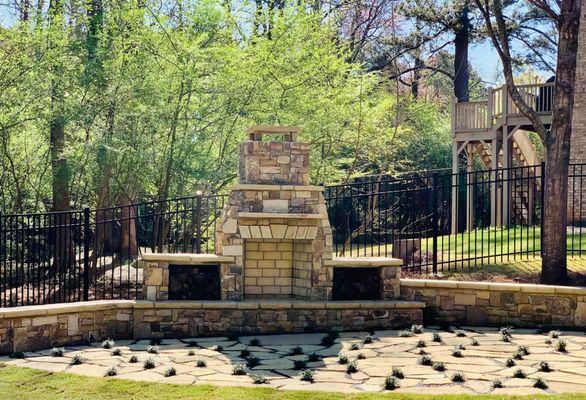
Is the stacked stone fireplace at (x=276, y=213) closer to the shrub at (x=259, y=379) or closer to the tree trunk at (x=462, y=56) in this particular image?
the shrub at (x=259, y=379)

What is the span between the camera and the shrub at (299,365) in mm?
7488

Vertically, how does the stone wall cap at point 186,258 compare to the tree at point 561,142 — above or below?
below

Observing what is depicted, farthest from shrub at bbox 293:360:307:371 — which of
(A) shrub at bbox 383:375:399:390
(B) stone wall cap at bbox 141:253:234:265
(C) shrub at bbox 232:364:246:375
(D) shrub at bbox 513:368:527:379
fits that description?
(B) stone wall cap at bbox 141:253:234:265

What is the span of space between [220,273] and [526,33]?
22.2 meters

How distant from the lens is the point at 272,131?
9789 mm

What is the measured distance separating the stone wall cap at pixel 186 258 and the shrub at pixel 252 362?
2.10 m

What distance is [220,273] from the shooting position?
9867 millimetres

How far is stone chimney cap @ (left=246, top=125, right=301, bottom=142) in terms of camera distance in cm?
974

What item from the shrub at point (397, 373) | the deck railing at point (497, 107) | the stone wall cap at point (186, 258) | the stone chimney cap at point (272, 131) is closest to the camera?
the shrub at point (397, 373)

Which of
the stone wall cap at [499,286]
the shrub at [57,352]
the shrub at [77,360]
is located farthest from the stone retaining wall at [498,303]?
the shrub at [57,352]

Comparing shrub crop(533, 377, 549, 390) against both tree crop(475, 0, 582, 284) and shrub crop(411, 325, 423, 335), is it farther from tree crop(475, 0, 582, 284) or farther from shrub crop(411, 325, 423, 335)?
tree crop(475, 0, 582, 284)

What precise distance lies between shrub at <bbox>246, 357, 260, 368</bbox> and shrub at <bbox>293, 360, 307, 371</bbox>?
1.42 feet

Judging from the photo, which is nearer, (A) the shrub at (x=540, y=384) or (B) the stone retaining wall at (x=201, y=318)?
(A) the shrub at (x=540, y=384)

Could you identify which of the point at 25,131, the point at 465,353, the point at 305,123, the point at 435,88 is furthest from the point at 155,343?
the point at 435,88
